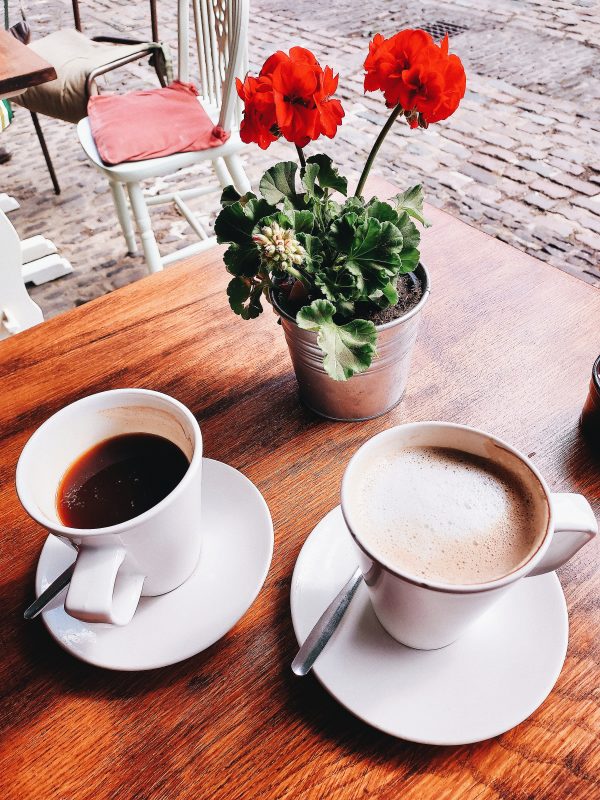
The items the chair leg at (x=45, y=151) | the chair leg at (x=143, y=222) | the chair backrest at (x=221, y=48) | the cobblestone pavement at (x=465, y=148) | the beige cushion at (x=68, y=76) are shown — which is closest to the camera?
the chair backrest at (x=221, y=48)

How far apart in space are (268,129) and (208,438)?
355mm

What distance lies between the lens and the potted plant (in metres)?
0.57

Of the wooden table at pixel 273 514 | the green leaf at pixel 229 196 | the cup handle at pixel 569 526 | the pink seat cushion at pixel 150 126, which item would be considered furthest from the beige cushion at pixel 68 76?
the cup handle at pixel 569 526

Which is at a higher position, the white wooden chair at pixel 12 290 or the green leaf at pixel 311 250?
the green leaf at pixel 311 250

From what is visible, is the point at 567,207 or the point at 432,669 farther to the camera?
the point at 567,207

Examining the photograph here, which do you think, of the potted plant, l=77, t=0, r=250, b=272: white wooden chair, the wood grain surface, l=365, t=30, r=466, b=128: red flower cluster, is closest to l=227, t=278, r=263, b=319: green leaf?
the potted plant

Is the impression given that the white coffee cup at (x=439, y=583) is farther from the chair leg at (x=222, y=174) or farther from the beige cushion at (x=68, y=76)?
the beige cushion at (x=68, y=76)

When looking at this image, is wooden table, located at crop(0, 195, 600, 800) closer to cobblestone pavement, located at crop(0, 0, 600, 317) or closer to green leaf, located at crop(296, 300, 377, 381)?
green leaf, located at crop(296, 300, 377, 381)

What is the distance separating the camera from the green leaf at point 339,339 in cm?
59

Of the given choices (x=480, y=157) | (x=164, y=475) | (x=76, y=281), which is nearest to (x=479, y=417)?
(x=164, y=475)

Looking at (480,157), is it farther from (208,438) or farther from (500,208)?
(208,438)

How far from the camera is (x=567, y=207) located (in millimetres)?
2586

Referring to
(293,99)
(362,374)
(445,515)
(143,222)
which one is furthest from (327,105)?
(143,222)

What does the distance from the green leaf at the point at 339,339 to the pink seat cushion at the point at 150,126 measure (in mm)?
1470
